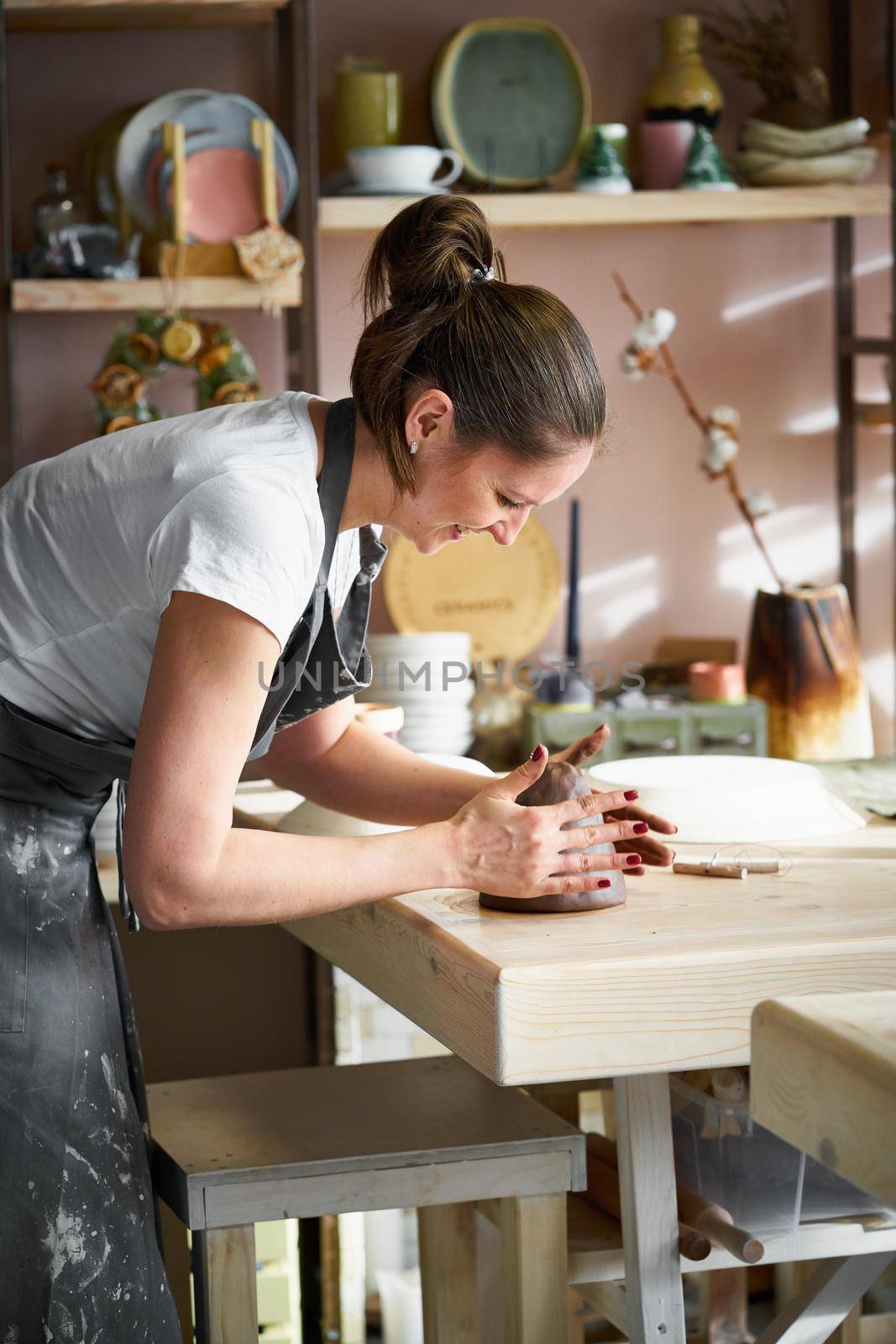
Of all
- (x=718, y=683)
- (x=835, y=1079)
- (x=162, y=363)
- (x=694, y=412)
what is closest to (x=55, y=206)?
(x=162, y=363)

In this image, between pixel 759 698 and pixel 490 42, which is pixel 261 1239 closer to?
pixel 759 698

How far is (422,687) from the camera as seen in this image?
8.36 feet

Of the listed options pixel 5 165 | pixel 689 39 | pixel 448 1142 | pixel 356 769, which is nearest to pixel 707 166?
pixel 689 39

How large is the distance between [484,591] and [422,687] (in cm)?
35

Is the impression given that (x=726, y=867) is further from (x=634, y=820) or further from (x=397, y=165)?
(x=397, y=165)

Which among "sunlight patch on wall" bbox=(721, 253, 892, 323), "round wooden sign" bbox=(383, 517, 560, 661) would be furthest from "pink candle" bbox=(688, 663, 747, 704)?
"sunlight patch on wall" bbox=(721, 253, 892, 323)

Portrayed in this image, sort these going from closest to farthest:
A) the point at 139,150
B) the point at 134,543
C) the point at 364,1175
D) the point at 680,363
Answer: the point at 134,543 → the point at 364,1175 → the point at 139,150 → the point at 680,363

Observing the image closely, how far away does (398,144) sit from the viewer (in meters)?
2.76

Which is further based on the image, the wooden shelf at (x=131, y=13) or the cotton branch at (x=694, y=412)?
the cotton branch at (x=694, y=412)

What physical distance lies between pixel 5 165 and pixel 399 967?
177 cm

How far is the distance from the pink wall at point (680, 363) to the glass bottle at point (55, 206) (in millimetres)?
231

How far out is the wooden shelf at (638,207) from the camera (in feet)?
8.43

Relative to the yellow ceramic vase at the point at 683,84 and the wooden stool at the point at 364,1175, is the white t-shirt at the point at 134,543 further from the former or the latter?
the yellow ceramic vase at the point at 683,84

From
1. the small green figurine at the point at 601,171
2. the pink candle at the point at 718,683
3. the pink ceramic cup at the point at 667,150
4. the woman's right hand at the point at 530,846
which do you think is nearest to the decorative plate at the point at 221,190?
the small green figurine at the point at 601,171
